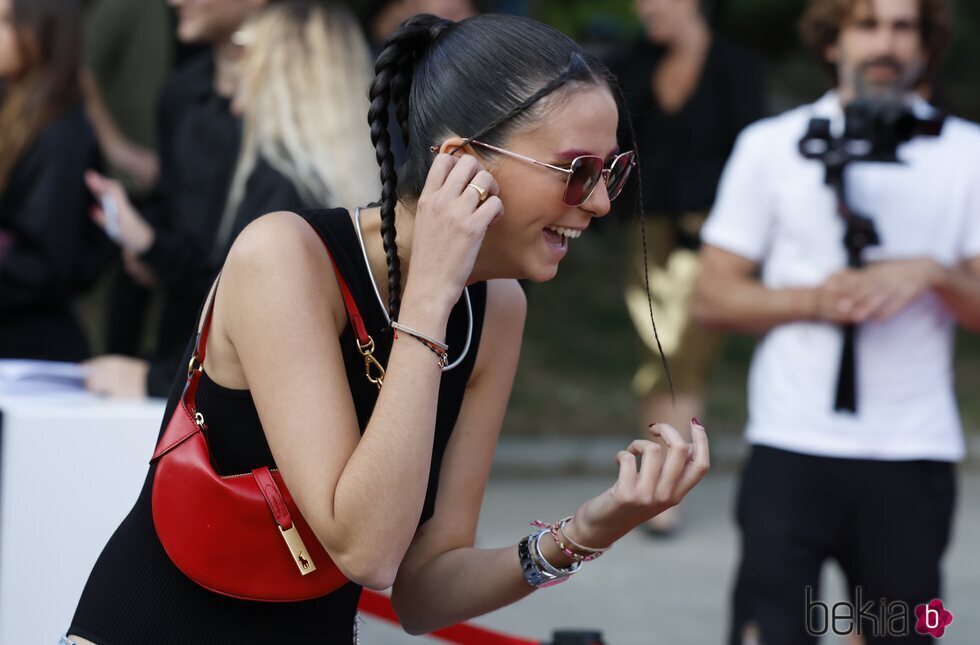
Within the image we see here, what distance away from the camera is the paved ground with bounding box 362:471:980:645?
5191 mm

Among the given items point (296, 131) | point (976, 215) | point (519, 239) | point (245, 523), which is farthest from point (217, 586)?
point (976, 215)

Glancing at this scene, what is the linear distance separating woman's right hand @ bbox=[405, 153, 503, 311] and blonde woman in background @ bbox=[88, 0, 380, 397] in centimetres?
151

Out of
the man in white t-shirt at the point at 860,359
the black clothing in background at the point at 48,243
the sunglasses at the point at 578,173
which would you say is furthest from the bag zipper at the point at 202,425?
the black clothing in background at the point at 48,243

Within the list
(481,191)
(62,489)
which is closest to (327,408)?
(481,191)

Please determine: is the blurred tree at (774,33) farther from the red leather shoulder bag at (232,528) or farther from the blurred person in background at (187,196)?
the red leather shoulder bag at (232,528)

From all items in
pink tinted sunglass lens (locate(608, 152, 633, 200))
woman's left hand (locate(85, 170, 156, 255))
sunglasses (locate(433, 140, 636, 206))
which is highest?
sunglasses (locate(433, 140, 636, 206))

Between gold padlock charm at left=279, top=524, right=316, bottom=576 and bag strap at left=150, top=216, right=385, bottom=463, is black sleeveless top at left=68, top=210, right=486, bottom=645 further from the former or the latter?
gold padlock charm at left=279, top=524, right=316, bottom=576

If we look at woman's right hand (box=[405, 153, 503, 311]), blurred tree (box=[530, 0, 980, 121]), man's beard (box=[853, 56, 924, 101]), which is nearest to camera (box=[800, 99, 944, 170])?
man's beard (box=[853, 56, 924, 101])

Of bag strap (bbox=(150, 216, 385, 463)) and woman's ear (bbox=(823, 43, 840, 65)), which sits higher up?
bag strap (bbox=(150, 216, 385, 463))

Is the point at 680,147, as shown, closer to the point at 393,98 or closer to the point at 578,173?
the point at 393,98

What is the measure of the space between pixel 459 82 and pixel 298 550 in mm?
708

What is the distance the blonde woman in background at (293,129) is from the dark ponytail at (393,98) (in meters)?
1.26

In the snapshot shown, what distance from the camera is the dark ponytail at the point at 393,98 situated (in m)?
2.14

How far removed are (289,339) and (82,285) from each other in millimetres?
2709
